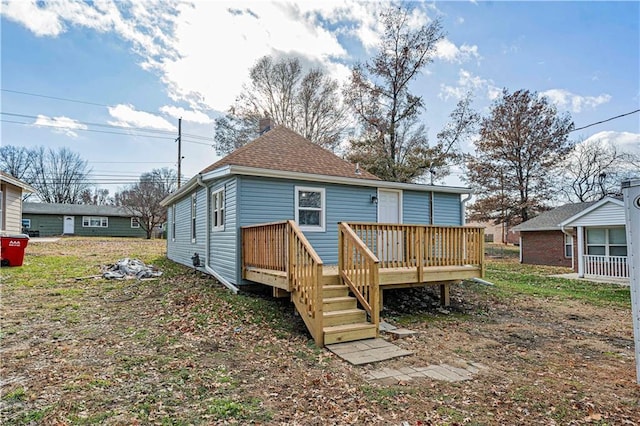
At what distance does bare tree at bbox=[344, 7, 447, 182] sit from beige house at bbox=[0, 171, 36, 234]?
16.3 meters

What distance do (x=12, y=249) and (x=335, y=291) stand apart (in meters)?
10.3

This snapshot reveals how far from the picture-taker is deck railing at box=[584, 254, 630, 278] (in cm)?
1366

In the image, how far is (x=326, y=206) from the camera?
9.11 metres

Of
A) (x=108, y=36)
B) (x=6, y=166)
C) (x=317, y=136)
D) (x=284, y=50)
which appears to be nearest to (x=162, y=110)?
(x=284, y=50)

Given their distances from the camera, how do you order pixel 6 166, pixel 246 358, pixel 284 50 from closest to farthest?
pixel 246 358, pixel 284 50, pixel 6 166

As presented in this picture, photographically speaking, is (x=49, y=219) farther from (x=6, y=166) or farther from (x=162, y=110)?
(x=162, y=110)

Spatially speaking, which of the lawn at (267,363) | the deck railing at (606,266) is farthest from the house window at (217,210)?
the deck railing at (606,266)

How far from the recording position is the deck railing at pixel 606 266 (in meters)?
13.7

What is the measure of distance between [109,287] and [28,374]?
4958 millimetres

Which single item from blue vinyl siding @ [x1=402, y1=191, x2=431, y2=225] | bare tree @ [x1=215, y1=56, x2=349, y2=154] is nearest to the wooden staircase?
blue vinyl siding @ [x1=402, y1=191, x2=431, y2=225]

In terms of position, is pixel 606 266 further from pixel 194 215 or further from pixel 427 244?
pixel 194 215

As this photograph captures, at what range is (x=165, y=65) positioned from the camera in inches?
564

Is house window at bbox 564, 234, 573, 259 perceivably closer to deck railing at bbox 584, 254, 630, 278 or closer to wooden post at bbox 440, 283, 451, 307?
deck railing at bbox 584, 254, 630, 278

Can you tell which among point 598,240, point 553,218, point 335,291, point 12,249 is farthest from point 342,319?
point 553,218
